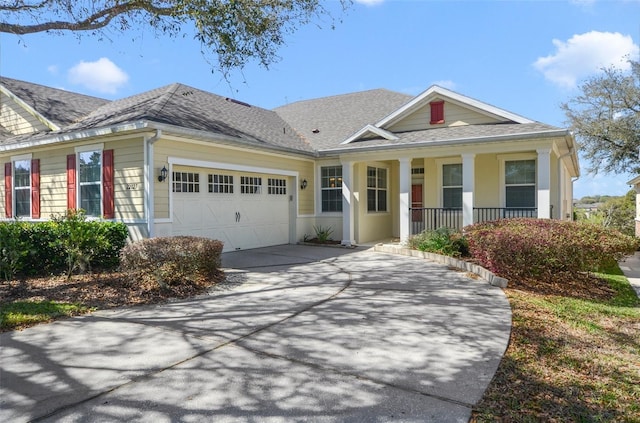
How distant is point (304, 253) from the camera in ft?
38.6

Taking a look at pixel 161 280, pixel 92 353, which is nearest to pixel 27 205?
pixel 161 280

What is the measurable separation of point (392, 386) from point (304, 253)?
844 centimetres

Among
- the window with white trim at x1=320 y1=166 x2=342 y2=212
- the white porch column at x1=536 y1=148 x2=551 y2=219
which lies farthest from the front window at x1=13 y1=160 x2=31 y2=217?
the white porch column at x1=536 y1=148 x2=551 y2=219

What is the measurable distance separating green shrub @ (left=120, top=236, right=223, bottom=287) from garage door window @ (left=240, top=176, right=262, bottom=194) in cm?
473

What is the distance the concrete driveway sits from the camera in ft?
9.98

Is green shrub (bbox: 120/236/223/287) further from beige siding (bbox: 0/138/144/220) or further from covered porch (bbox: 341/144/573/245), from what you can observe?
covered porch (bbox: 341/144/573/245)

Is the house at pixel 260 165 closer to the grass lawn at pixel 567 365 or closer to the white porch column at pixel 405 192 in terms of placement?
the white porch column at pixel 405 192

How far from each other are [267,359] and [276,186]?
9.72 m

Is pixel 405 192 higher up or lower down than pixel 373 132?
lower down

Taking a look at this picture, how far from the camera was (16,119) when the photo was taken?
42.7 feet

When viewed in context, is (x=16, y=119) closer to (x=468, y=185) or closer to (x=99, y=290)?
(x=99, y=290)

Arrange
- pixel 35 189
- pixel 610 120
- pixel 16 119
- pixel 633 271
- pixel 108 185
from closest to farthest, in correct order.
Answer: pixel 108 185
pixel 633 271
pixel 35 189
pixel 16 119
pixel 610 120

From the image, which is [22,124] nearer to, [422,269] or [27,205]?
[27,205]

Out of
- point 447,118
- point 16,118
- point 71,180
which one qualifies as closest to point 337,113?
point 447,118
